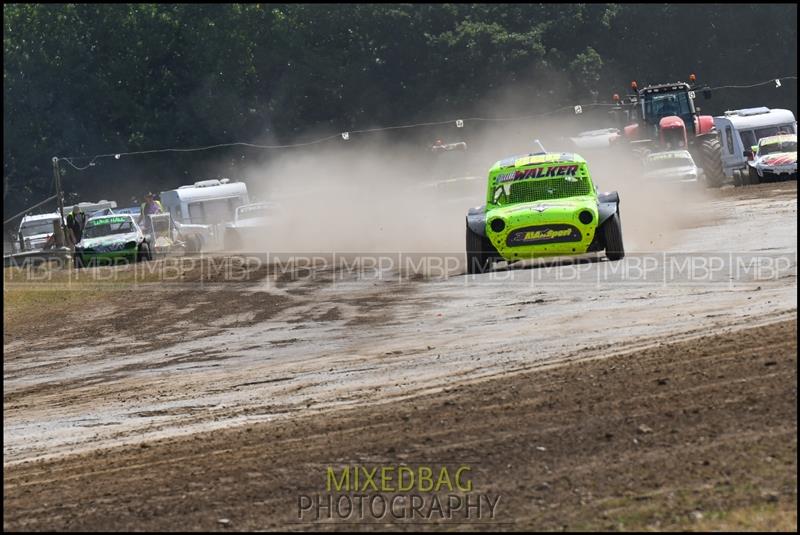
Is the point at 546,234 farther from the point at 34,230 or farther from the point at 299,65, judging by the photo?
the point at 299,65

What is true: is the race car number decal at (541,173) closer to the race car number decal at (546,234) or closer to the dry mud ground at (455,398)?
the dry mud ground at (455,398)

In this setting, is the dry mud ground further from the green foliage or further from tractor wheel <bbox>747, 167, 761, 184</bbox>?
the green foliage

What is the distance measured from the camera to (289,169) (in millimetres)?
61188

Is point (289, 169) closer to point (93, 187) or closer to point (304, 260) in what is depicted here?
point (93, 187)

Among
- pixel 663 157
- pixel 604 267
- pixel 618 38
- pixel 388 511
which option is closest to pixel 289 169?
pixel 618 38

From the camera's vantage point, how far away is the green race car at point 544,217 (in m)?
17.6

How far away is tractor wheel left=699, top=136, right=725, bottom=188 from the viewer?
3569 centimetres

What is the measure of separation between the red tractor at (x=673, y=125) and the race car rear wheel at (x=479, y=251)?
1886 centimetres

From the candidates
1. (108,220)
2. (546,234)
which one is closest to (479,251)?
(546,234)

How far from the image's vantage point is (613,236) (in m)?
17.8

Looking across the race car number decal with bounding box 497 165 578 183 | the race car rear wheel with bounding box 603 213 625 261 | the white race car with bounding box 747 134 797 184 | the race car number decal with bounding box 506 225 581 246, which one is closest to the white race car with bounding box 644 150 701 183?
the white race car with bounding box 747 134 797 184

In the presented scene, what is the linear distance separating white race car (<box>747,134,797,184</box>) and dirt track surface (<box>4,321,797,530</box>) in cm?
2397

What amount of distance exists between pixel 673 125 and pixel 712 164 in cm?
255

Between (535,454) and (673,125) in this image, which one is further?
(673,125)
